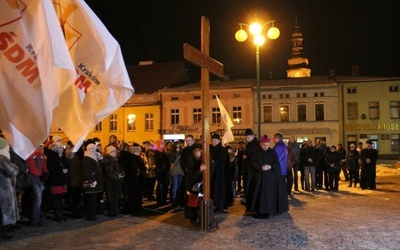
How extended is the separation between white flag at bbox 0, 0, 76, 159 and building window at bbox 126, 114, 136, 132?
46.5 m

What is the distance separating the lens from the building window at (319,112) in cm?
4581

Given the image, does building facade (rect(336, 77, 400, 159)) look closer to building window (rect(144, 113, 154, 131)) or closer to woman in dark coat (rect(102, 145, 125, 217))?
building window (rect(144, 113, 154, 131))

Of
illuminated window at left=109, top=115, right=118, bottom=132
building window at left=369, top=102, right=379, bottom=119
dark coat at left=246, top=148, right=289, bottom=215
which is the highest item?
building window at left=369, top=102, right=379, bottom=119

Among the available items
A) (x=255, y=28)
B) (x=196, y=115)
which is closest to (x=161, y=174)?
(x=255, y=28)

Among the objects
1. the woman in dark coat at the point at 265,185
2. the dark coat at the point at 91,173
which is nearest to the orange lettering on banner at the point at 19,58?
the dark coat at the point at 91,173

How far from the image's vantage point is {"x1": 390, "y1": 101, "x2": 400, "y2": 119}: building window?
45.8 m

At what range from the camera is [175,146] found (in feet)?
48.0

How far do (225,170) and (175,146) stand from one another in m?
2.88

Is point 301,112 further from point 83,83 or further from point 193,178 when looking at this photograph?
point 83,83

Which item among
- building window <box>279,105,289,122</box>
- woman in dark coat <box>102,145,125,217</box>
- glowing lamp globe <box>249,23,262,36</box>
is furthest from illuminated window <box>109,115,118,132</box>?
woman in dark coat <box>102,145,125,217</box>

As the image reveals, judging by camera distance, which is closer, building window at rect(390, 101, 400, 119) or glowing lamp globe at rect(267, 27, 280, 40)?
glowing lamp globe at rect(267, 27, 280, 40)

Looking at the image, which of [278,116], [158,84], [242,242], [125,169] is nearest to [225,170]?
[125,169]

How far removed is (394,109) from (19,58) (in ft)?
155

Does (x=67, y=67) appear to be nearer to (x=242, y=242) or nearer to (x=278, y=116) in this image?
(x=242, y=242)
